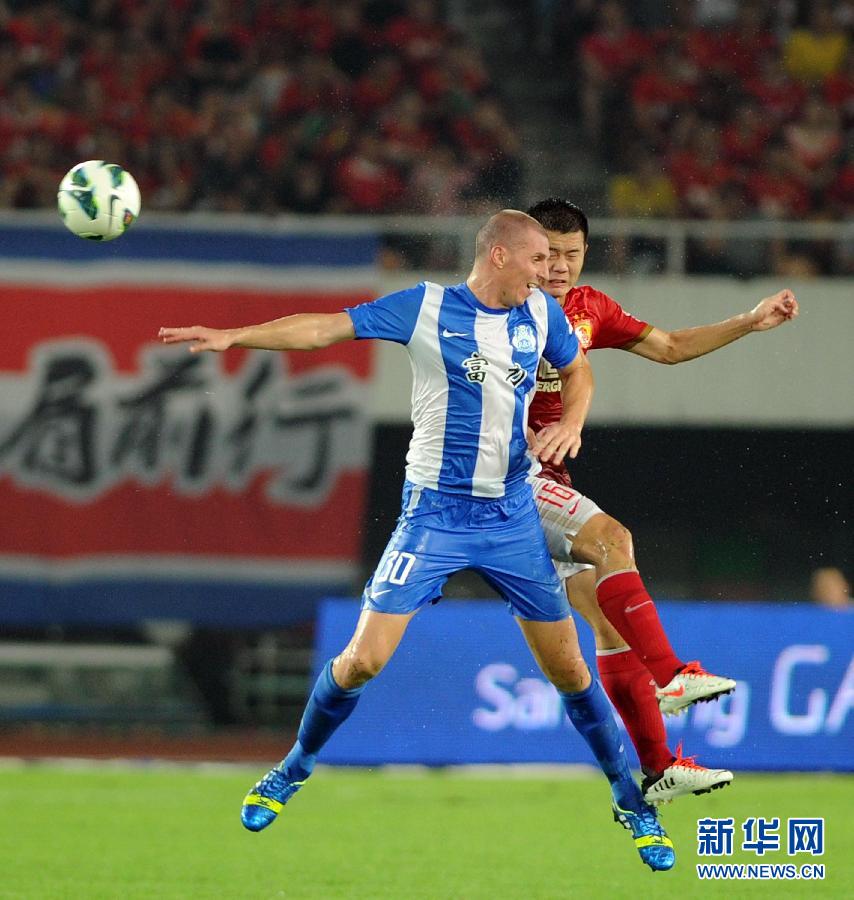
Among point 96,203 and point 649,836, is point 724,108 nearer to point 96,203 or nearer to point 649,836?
point 96,203

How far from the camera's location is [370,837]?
9273mm

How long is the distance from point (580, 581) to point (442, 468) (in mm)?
799

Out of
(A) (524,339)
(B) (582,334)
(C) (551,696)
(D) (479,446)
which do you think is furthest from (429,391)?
(C) (551,696)

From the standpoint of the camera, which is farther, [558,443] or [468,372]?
[468,372]

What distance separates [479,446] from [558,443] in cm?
37

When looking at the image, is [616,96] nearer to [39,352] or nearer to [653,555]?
[653,555]

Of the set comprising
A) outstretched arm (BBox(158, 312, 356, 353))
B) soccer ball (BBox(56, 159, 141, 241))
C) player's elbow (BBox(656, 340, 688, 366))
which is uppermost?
soccer ball (BBox(56, 159, 141, 241))

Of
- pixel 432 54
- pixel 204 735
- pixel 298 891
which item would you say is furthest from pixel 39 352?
pixel 298 891

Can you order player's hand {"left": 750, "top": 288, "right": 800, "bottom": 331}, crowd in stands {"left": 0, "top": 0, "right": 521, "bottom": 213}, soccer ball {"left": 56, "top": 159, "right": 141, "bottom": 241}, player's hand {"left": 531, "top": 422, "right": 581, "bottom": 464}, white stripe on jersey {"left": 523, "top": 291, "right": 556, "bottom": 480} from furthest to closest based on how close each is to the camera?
crowd in stands {"left": 0, "top": 0, "right": 521, "bottom": 213}
soccer ball {"left": 56, "top": 159, "right": 141, "bottom": 241}
player's hand {"left": 750, "top": 288, "right": 800, "bottom": 331}
white stripe on jersey {"left": 523, "top": 291, "right": 556, "bottom": 480}
player's hand {"left": 531, "top": 422, "right": 581, "bottom": 464}

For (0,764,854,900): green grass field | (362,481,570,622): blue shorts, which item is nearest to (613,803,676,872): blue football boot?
(0,764,854,900): green grass field

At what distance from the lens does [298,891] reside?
7.39 meters

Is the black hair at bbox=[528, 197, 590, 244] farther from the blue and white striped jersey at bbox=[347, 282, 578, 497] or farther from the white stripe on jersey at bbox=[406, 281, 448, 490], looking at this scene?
the white stripe on jersey at bbox=[406, 281, 448, 490]

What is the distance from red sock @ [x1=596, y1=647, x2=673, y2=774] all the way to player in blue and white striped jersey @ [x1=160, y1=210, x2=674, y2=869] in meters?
0.24

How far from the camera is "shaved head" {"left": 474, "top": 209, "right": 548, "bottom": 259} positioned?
6457mm
